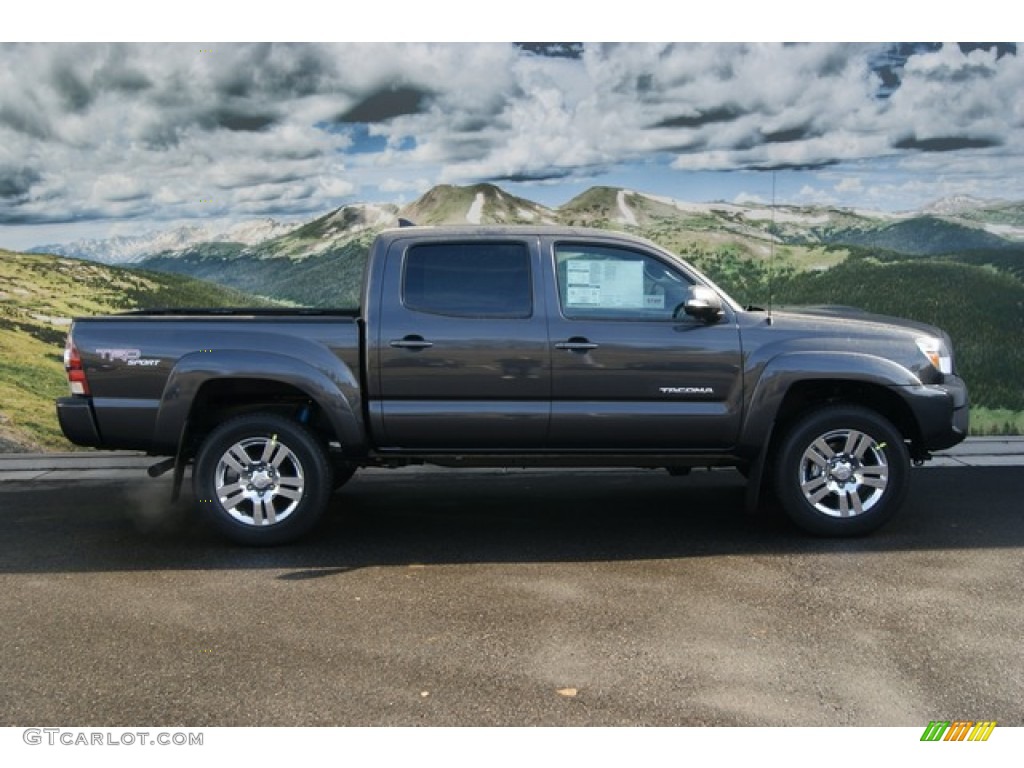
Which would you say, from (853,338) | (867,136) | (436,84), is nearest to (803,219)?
(867,136)

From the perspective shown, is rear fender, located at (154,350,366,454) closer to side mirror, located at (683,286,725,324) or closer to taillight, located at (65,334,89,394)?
taillight, located at (65,334,89,394)

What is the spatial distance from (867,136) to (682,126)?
6.05 feet

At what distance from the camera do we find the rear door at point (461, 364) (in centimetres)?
605

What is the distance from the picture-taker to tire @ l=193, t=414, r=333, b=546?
19.9 feet

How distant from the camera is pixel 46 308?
10.1 meters

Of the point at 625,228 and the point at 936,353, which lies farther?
the point at 625,228

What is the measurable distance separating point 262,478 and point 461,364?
136 centimetres

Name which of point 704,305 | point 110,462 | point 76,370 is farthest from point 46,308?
point 704,305

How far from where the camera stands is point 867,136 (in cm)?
1023

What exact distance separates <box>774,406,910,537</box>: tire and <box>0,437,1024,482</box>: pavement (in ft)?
9.09

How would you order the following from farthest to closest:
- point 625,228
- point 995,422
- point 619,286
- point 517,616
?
point 625,228 < point 995,422 < point 619,286 < point 517,616

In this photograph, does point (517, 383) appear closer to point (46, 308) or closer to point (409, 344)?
point (409, 344)

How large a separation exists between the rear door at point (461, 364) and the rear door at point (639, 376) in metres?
0.14

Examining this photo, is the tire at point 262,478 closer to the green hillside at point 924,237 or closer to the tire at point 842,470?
the tire at point 842,470
